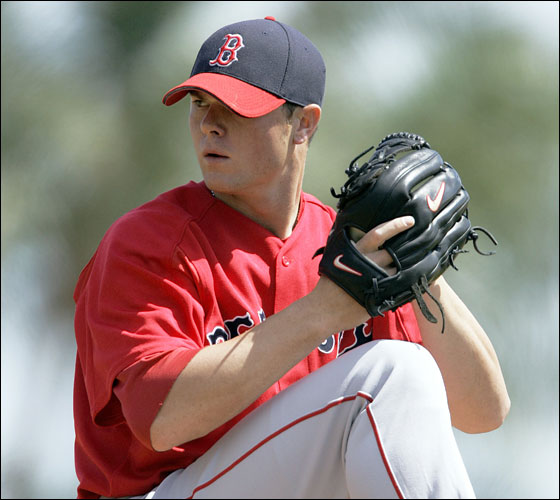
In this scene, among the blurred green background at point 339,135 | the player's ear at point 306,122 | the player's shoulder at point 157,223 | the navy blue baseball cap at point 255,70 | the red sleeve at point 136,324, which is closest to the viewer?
the red sleeve at point 136,324

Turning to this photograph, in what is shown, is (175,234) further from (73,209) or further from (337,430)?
(73,209)

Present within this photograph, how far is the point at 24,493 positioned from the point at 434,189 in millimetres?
2068

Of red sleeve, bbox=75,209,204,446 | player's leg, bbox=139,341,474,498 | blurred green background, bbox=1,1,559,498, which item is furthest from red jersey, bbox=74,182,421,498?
blurred green background, bbox=1,1,559,498

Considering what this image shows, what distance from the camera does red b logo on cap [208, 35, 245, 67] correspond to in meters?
1.50

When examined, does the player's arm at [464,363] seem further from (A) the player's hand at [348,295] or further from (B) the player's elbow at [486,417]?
(A) the player's hand at [348,295]

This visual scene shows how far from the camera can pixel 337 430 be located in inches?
45.3

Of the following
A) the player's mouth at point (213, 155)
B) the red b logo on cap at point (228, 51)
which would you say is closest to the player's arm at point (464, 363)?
the player's mouth at point (213, 155)

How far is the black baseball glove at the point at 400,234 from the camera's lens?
125 cm

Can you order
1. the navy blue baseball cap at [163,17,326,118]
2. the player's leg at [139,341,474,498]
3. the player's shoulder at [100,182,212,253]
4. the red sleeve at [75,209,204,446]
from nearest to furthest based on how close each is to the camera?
the player's leg at [139,341,474,498] → the red sleeve at [75,209,204,446] → the player's shoulder at [100,182,212,253] → the navy blue baseball cap at [163,17,326,118]

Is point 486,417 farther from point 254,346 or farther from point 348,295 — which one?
point 254,346

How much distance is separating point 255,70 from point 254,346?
0.56 metres

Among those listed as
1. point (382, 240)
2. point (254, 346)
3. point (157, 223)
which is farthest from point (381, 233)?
point (157, 223)

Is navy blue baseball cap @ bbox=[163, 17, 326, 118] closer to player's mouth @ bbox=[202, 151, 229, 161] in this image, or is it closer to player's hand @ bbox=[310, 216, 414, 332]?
player's mouth @ bbox=[202, 151, 229, 161]

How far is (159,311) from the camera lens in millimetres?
1270
